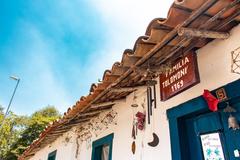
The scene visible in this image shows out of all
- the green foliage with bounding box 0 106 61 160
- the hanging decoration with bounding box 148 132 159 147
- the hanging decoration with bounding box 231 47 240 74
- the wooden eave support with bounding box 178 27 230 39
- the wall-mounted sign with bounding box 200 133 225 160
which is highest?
the green foliage with bounding box 0 106 61 160

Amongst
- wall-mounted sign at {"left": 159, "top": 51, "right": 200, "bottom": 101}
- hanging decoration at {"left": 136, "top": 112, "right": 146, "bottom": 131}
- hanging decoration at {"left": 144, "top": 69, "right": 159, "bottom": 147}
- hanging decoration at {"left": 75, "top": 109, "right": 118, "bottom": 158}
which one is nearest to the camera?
wall-mounted sign at {"left": 159, "top": 51, "right": 200, "bottom": 101}

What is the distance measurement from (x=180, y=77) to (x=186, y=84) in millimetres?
145

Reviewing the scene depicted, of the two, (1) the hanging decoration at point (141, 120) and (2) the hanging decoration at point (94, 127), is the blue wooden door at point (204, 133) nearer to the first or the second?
(1) the hanging decoration at point (141, 120)

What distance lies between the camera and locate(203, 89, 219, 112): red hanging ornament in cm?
217

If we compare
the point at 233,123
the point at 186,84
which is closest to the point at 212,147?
the point at 233,123

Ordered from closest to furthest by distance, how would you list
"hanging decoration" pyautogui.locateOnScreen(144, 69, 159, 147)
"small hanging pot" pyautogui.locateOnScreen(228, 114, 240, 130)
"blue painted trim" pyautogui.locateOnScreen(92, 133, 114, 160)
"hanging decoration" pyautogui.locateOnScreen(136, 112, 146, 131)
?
"small hanging pot" pyautogui.locateOnScreen(228, 114, 240, 130)
"hanging decoration" pyautogui.locateOnScreen(144, 69, 159, 147)
"hanging decoration" pyautogui.locateOnScreen(136, 112, 146, 131)
"blue painted trim" pyautogui.locateOnScreen(92, 133, 114, 160)

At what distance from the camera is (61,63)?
899 cm

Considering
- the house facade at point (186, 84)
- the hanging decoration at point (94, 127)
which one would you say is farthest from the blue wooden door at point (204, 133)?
the hanging decoration at point (94, 127)

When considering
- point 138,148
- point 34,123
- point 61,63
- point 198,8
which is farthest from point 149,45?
point 34,123

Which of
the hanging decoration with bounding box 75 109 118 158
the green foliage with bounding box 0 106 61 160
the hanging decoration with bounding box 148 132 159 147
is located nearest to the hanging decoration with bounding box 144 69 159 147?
the hanging decoration with bounding box 148 132 159 147

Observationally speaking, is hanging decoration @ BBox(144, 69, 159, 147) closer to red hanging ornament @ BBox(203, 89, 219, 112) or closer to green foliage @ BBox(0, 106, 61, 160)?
red hanging ornament @ BBox(203, 89, 219, 112)

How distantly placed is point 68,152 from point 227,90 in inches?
217

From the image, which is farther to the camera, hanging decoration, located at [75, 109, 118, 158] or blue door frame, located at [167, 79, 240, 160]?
hanging decoration, located at [75, 109, 118, 158]

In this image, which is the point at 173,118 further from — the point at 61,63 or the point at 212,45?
the point at 61,63
